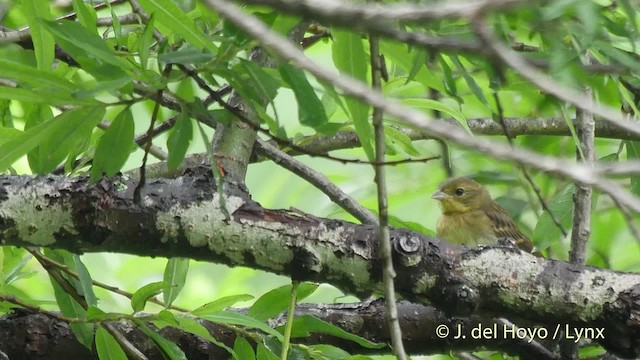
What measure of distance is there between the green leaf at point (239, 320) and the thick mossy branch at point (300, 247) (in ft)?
0.55

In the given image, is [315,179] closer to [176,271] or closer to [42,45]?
[176,271]

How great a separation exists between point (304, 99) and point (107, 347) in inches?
46.2

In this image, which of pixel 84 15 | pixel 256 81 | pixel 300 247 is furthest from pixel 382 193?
pixel 84 15

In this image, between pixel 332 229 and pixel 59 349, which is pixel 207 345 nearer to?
→ pixel 59 349

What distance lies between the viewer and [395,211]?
618 centimetres

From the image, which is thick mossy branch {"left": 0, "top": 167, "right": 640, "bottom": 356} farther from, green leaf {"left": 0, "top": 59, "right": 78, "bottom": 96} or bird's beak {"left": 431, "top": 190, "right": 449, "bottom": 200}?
bird's beak {"left": 431, "top": 190, "right": 449, "bottom": 200}

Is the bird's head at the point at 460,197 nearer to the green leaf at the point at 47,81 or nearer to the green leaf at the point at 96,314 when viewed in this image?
the green leaf at the point at 96,314

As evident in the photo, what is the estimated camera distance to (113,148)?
2.89 metres

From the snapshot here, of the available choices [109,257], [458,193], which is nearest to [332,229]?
[458,193]

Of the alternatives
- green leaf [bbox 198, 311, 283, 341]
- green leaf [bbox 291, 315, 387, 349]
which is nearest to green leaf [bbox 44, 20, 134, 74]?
green leaf [bbox 198, 311, 283, 341]

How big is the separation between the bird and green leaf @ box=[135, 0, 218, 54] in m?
4.23

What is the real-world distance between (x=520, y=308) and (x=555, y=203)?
133 cm

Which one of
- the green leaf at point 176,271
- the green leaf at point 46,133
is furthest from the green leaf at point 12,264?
the green leaf at point 46,133

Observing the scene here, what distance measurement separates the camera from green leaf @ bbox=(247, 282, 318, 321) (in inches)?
132
